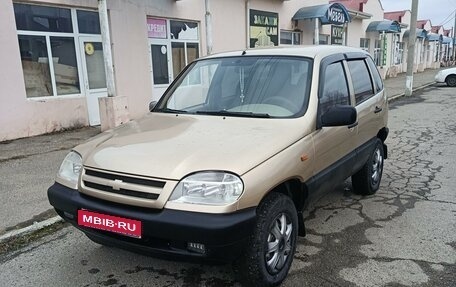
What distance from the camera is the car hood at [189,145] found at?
262 cm

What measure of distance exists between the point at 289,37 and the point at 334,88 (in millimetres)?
15429

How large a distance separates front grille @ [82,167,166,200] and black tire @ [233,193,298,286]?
2.41 feet

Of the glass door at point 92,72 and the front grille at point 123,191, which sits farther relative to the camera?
the glass door at point 92,72

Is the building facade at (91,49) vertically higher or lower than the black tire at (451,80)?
higher

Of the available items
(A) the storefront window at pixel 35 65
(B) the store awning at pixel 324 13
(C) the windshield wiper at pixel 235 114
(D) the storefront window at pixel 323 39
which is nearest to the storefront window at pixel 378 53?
(D) the storefront window at pixel 323 39

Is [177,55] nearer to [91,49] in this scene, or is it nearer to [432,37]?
[91,49]

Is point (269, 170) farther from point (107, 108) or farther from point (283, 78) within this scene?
point (107, 108)

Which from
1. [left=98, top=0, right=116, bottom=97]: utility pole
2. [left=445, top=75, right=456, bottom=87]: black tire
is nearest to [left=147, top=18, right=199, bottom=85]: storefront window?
[left=98, top=0, right=116, bottom=97]: utility pole

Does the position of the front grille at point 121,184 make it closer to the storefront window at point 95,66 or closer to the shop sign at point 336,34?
the storefront window at point 95,66

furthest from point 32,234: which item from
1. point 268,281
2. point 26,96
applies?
point 26,96

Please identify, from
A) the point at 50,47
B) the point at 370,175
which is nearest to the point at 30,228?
the point at 370,175

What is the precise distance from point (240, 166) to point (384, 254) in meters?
1.79

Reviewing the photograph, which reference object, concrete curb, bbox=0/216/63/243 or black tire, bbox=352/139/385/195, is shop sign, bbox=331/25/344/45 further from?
concrete curb, bbox=0/216/63/243

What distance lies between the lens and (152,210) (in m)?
2.59
